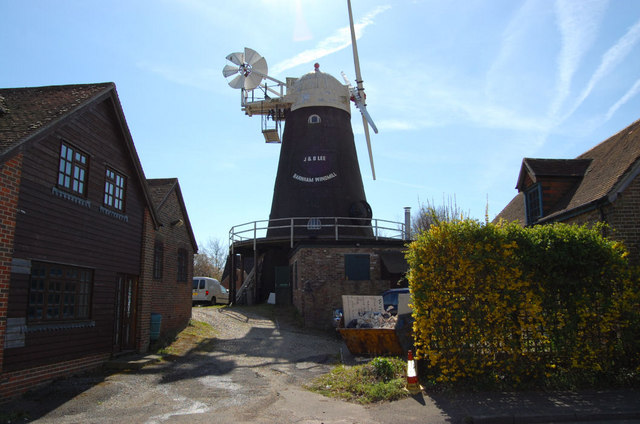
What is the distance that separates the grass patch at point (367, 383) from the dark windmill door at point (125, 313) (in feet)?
19.6

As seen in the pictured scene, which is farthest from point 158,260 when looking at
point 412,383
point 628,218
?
point 628,218

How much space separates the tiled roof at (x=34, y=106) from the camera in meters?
8.79

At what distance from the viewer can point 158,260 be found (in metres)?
16.2

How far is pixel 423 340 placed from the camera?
867 cm

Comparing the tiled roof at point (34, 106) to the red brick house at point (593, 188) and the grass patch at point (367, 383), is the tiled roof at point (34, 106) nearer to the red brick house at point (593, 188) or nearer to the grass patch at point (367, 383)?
the grass patch at point (367, 383)

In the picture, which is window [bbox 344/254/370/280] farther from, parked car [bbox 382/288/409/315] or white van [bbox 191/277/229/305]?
white van [bbox 191/277/229/305]

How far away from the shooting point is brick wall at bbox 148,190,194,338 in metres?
16.1

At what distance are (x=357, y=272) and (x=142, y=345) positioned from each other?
9709mm

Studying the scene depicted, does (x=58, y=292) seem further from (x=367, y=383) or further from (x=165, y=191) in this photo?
(x=165, y=191)

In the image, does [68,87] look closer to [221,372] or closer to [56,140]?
[56,140]

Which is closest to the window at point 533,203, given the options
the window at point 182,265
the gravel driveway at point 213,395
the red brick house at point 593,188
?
the red brick house at point 593,188

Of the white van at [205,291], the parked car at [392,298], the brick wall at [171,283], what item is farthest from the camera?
the white van at [205,291]

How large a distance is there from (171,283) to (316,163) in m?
10.9

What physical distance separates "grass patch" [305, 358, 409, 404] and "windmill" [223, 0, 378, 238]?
13.6 metres
